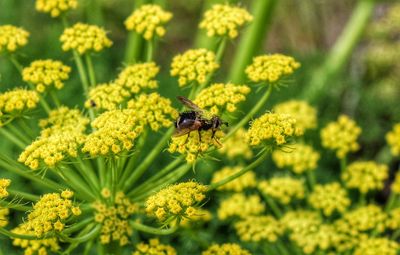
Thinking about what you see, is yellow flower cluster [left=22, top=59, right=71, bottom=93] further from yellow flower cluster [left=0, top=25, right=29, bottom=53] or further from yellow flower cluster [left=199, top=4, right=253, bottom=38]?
yellow flower cluster [left=199, top=4, right=253, bottom=38]

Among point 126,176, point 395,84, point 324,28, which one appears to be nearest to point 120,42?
point 324,28

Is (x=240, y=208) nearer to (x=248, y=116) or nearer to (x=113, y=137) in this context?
(x=248, y=116)

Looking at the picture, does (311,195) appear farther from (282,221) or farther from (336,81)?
(336,81)

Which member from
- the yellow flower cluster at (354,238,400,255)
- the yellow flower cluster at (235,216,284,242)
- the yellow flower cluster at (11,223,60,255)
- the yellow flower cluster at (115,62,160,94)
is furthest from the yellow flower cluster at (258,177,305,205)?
the yellow flower cluster at (11,223,60,255)

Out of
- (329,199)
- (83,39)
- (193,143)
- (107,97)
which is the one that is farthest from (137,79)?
(329,199)

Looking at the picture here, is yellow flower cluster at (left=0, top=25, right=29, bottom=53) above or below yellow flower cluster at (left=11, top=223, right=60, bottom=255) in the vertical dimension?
above

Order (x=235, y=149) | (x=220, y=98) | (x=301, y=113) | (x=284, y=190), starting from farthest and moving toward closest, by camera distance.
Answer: (x=301, y=113)
(x=235, y=149)
(x=284, y=190)
(x=220, y=98)

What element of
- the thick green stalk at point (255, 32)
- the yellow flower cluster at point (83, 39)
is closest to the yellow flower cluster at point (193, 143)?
the yellow flower cluster at point (83, 39)
